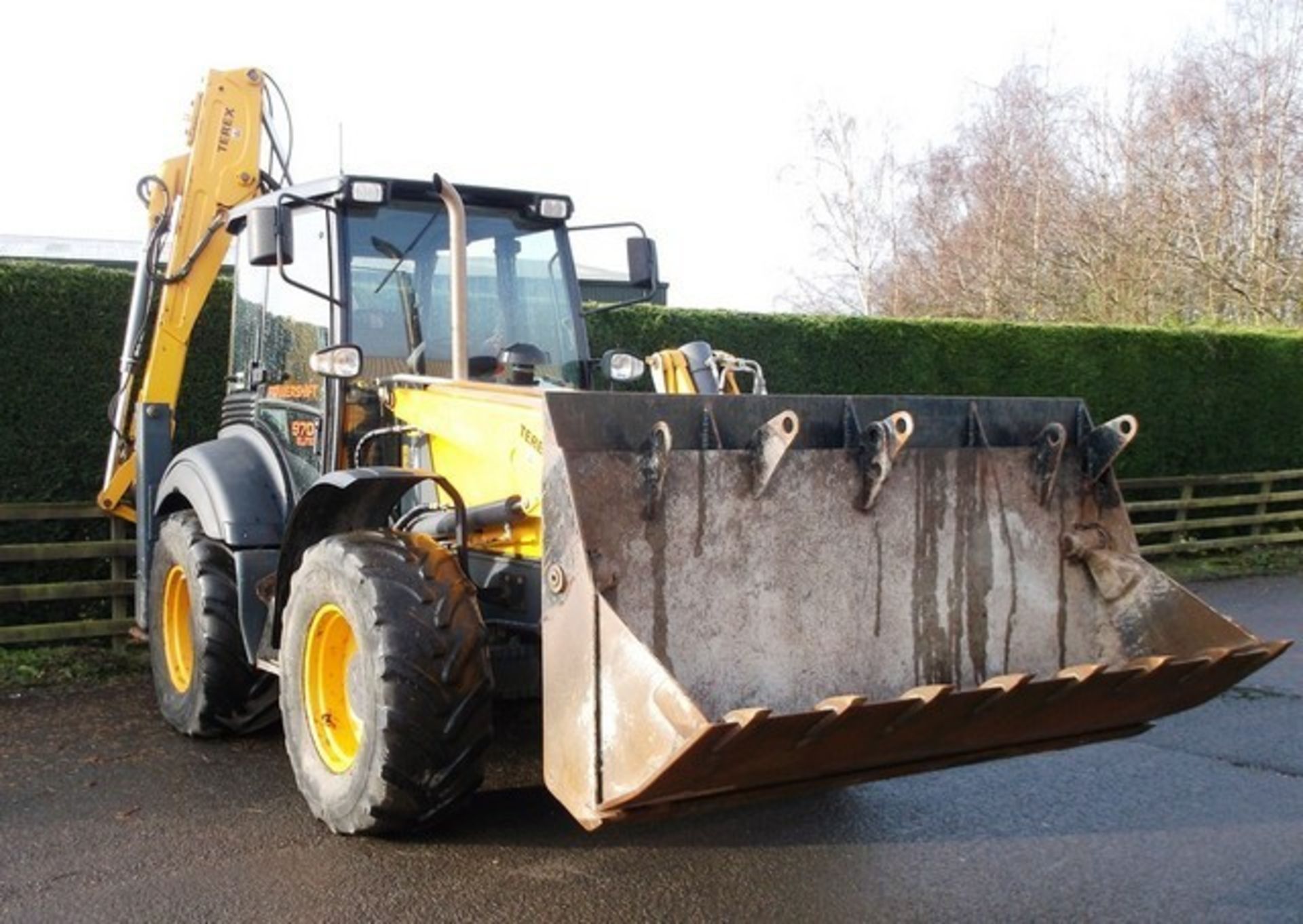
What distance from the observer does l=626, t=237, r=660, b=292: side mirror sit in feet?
20.0

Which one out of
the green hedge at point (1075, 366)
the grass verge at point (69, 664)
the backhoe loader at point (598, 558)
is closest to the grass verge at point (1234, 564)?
the green hedge at point (1075, 366)

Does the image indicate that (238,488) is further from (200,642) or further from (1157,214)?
(1157,214)

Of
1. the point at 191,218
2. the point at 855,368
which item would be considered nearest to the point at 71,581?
the point at 191,218

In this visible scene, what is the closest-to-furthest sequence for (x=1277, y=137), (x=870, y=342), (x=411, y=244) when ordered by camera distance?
1. (x=411, y=244)
2. (x=870, y=342)
3. (x=1277, y=137)

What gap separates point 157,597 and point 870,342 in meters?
7.55

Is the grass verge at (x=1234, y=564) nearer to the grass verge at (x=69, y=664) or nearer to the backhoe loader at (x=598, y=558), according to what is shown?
the backhoe loader at (x=598, y=558)

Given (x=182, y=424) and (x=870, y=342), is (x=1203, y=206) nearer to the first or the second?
(x=870, y=342)

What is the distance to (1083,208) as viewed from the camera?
2280 centimetres

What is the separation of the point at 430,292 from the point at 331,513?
108 cm

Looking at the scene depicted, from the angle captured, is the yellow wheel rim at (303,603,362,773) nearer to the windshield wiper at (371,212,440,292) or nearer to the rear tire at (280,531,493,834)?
the rear tire at (280,531,493,834)

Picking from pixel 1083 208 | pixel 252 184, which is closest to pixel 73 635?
pixel 252 184

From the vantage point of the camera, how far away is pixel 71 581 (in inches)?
326

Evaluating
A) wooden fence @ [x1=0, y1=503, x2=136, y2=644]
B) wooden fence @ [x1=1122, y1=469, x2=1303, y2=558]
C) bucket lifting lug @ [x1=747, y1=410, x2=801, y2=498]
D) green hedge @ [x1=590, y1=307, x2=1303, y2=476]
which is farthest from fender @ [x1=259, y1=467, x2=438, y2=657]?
wooden fence @ [x1=1122, y1=469, x2=1303, y2=558]

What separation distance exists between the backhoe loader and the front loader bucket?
0.04ft
